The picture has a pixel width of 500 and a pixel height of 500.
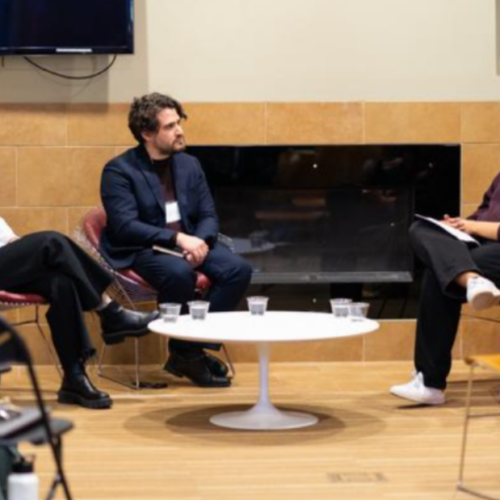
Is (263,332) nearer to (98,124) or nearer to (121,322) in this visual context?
(121,322)

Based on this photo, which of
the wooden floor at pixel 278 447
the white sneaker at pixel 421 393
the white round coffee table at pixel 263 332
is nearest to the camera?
the wooden floor at pixel 278 447

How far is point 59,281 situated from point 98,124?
4.25 feet

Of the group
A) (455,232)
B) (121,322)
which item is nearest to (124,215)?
(121,322)

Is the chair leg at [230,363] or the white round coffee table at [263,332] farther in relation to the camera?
the chair leg at [230,363]

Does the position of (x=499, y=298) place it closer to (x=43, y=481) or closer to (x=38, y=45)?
(x=43, y=481)

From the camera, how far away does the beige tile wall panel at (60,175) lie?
19.4 feet

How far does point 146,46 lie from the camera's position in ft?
19.5

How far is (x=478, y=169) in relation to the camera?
6098 mm

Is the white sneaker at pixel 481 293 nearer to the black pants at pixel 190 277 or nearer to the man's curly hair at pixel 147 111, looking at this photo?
the black pants at pixel 190 277

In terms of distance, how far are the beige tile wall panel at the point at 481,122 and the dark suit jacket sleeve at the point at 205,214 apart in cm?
134

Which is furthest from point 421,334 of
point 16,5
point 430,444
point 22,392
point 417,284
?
point 16,5

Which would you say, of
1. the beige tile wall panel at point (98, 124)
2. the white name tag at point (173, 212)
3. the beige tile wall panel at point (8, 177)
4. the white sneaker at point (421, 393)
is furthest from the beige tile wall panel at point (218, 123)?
the white sneaker at point (421, 393)

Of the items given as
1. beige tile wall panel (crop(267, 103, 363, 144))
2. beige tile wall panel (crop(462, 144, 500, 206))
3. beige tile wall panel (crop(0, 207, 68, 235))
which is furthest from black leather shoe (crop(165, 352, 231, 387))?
beige tile wall panel (crop(462, 144, 500, 206))

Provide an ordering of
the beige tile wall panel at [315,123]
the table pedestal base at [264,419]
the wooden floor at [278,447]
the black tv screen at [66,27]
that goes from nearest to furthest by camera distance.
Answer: the wooden floor at [278,447] < the table pedestal base at [264,419] < the black tv screen at [66,27] < the beige tile wall panel at [315,123]
